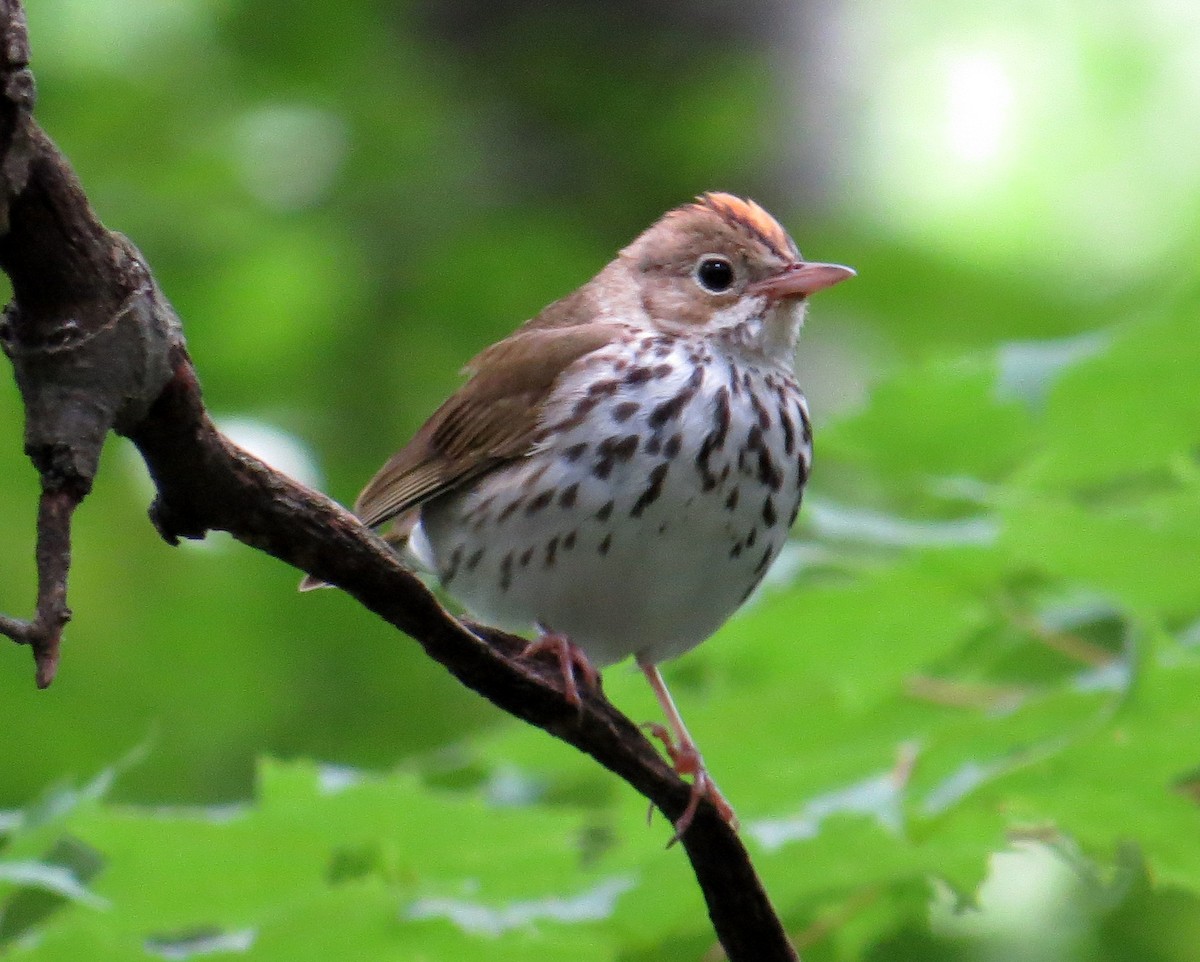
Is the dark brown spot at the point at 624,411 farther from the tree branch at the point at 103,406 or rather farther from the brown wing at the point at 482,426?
the tree branch at the point at 103,406

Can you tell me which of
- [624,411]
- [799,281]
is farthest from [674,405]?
[799,281]

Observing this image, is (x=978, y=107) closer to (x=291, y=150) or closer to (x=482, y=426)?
(x=291, y=150)

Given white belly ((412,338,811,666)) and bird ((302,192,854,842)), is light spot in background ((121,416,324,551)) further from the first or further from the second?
white belly ((412,338,811,666))

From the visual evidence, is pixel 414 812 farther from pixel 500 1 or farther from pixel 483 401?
pixel 500 1

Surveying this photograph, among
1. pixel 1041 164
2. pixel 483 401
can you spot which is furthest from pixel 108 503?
pixel 1041 164

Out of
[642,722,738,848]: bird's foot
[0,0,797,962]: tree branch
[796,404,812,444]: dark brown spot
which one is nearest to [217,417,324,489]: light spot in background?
[796,404,812,444]: dark brown spot

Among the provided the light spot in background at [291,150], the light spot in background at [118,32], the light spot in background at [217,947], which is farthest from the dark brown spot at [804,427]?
the light spot in background at [118,32]
